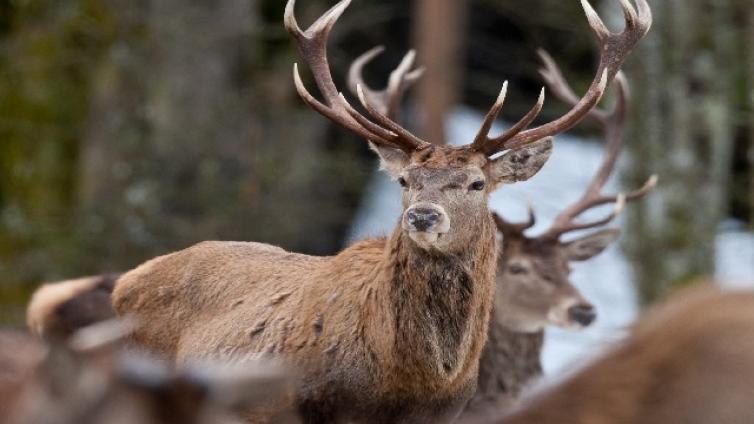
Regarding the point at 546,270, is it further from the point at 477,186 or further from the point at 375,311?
the point at 375,311

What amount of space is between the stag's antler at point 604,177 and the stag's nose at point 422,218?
2.72 m

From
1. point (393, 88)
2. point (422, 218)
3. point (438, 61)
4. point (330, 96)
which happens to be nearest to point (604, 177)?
point (393, 88)

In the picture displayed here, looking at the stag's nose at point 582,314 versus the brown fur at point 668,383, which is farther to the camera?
the stag's nose at point 582,314

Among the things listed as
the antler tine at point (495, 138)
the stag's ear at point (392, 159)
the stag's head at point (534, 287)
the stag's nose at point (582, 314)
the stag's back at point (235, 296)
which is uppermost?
the antler tine at point (495, 138)

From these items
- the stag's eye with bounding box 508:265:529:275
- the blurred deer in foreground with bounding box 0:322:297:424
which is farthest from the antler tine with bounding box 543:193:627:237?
the blurred deer in foreground with bounding box 0:322:297:424

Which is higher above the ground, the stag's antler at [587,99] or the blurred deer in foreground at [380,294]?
the stag's antler at [587,99]

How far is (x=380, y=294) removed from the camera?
6641 mm

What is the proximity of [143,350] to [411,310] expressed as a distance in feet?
4.55

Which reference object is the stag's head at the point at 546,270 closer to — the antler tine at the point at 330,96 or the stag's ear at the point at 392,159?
the antler tine at the point at 330,96

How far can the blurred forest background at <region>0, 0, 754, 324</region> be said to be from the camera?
14047 mm

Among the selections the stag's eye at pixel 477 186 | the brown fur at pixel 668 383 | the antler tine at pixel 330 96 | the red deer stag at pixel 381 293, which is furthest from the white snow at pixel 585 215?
the brown fur at pixel 668 383

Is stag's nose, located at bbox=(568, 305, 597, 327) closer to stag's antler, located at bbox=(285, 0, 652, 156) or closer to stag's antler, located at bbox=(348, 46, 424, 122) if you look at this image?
stag's antler, located at bbox=(348, 46, 424, 122)

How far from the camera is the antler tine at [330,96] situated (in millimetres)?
7086

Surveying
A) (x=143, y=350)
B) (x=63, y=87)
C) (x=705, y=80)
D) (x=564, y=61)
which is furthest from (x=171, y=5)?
(x=143, y=350)
